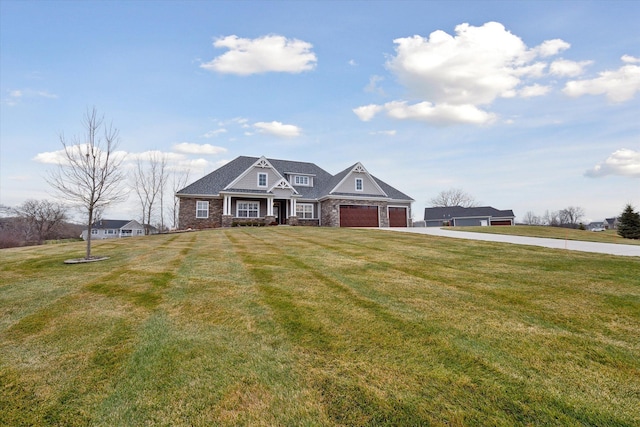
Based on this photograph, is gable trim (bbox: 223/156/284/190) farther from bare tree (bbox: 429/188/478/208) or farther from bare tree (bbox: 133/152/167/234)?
bare tree (bbox: 429/188/478/208)

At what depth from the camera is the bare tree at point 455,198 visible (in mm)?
69062

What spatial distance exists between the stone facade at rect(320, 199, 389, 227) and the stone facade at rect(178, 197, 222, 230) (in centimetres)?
961

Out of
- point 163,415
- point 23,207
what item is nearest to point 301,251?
point 163,415

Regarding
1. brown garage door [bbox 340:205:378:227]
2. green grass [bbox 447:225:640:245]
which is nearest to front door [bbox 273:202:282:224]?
brown garage door [bbox 340:205:378:227]

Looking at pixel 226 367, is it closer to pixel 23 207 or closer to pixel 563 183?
pixel 563 183

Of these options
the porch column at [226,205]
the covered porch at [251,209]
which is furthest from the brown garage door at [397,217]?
the porch column at [226,205]

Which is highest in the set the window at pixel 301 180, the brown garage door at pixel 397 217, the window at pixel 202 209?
the window at pixel 301 180

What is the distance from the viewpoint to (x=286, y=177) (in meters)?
30.2

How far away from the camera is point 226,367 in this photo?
3.06 metres

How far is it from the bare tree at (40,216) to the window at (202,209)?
37.6m

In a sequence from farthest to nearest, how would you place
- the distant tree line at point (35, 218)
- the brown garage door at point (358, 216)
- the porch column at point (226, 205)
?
the distant tree line at point (35, 218) < the brown garage door at point (358, 216) < the porch column at point (226, 205)

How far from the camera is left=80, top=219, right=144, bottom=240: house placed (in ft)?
217

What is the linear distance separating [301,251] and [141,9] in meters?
13.1

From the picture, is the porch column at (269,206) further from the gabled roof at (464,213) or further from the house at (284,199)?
the gabled roof at (464,213)
